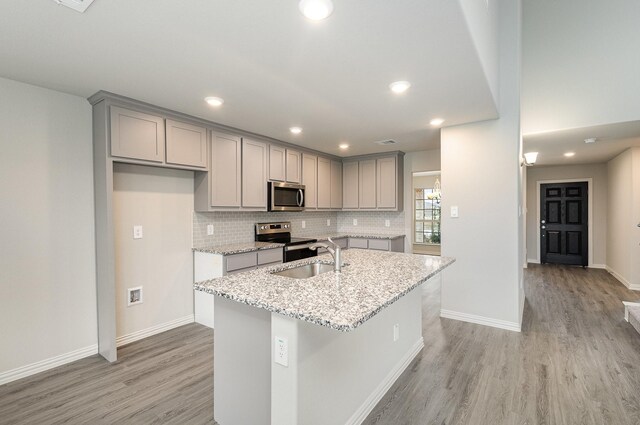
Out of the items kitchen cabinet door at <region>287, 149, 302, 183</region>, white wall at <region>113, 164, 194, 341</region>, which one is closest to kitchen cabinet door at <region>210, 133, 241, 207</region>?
white wall at <region>113, 164, 194, 341</region>

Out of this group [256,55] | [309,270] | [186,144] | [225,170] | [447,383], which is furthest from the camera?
[225,170]

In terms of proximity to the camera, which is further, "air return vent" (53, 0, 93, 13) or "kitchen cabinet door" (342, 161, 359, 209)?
"kitchen cabinet door" (342, 161, 359, 209)

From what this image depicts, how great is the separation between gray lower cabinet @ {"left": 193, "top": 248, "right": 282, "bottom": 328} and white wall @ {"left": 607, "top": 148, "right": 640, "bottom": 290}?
586 centimetres

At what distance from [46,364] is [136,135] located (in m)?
2.05

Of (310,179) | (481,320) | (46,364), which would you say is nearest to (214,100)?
(310,179)

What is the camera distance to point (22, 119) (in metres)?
2.45

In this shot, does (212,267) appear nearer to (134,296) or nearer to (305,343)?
(134,296)

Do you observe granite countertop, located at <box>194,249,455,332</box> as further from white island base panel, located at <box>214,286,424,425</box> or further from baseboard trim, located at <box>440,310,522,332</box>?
baseboard trim, located at <box>440,310,522,332</box>

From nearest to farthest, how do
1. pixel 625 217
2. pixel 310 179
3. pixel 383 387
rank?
1. pixel 383 387
2. pixel 310 179
3. pixel 625 217

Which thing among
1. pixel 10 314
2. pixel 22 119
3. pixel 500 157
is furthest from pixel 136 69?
pixel 500 157

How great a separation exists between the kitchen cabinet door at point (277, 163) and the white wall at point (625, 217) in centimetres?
554

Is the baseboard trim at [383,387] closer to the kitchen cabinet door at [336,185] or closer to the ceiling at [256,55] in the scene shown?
the ceiling at [256,55]

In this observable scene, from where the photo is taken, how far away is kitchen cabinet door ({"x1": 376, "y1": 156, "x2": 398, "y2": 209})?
5.24m

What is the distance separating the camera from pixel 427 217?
9.38 m
